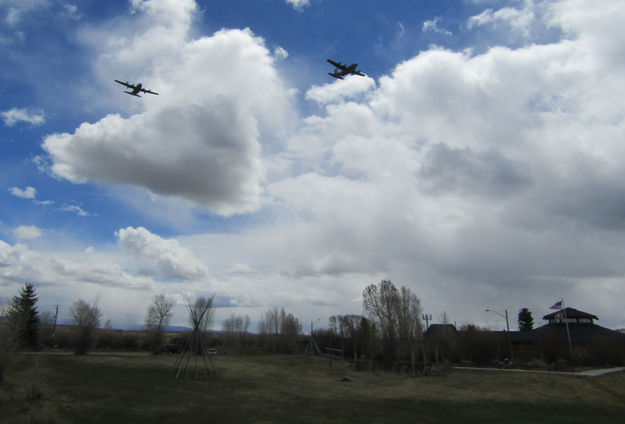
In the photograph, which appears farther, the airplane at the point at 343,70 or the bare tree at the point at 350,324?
the bare tree at the point at 350,324

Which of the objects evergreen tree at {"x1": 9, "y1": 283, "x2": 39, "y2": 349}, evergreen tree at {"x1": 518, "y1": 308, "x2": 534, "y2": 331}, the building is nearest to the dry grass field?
the building

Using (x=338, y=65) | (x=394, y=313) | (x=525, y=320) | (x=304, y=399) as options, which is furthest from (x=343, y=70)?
(x=525, y=320)

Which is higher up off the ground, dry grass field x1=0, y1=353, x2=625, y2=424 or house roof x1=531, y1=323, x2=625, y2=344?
house roof x1=531, y1=323, x2=625, y2=344

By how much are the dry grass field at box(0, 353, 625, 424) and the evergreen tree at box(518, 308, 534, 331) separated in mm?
70966

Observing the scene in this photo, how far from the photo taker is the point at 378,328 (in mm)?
63500

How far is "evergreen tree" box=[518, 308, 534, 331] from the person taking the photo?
93.1m

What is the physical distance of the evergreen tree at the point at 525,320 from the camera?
305 feet

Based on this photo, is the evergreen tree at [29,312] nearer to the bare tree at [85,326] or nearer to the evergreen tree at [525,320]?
the bare tree at [85,326]

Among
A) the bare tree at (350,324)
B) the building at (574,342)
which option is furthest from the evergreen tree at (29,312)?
the building at (574,342)

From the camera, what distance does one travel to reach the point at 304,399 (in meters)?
23.3

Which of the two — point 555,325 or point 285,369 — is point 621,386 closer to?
point 285,369

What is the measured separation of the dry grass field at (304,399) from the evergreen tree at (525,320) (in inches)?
2794

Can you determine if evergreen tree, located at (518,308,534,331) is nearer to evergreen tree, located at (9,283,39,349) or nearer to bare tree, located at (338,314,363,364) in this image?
bare tree, located at (338,314,363,364)

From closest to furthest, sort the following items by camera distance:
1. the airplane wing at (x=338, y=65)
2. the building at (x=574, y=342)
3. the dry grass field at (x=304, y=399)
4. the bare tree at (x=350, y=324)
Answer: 1. the dry grass field at (x=304, y=399)
2. the airplane wing at (x=338, y=65)
3. the building at (x=574, y=342)
4. the bare tree at (x=350, y=324)
